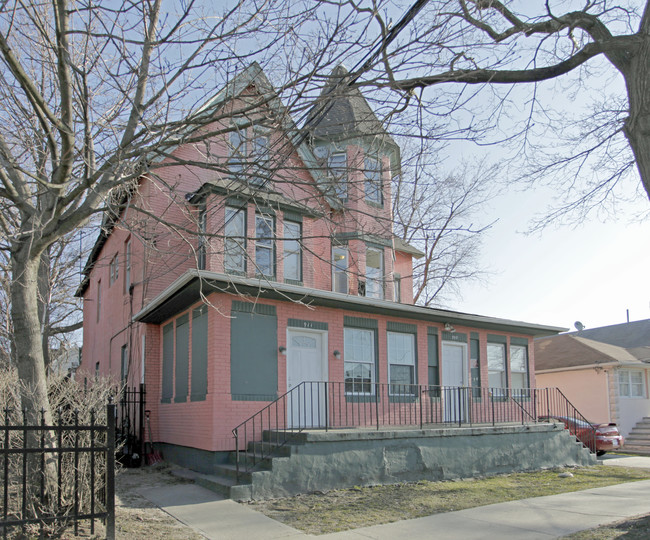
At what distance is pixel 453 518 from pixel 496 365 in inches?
363

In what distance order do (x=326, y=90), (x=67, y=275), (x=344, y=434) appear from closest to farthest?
(x=326, y=90) < (x=344, y=434) < (x=67, y=275)

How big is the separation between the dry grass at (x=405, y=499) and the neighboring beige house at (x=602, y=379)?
11608mm

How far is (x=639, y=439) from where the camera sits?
22.9m

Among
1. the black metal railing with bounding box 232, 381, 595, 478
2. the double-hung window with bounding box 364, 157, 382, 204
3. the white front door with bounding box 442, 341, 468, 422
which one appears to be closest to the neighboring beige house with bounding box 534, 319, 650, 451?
the black metal railing with bounding box 232, 381, 595, 478

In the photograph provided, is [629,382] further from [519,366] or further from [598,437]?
[519,366]

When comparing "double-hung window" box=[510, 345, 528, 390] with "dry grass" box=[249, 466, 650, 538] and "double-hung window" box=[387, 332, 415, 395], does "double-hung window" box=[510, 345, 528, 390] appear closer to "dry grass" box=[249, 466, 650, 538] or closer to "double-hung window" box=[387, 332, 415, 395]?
"double-hung window" box=[387, 332, 415, 395]

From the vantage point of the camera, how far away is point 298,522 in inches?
314

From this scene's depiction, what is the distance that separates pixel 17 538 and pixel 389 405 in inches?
360

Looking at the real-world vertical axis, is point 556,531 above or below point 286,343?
below

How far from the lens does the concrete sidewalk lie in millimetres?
7387

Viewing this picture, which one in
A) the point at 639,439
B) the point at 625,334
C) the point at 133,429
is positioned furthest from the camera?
the point at 625,334

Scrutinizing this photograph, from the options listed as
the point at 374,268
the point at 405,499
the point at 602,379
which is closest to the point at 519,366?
the point at 374,268

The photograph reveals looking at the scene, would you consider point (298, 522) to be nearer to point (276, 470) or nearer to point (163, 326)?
point (276, 470)

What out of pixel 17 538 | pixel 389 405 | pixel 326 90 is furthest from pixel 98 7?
pixel 389 405
